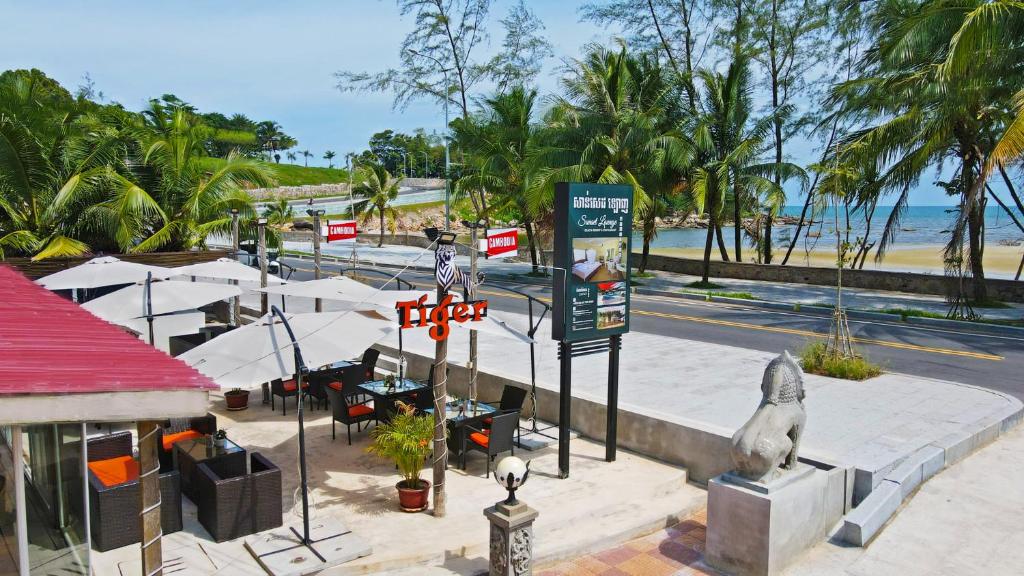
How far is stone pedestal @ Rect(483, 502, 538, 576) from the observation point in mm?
6152

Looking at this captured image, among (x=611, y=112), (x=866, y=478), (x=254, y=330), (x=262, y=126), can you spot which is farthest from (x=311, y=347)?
(x=262, y=126)

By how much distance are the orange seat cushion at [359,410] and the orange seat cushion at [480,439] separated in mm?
1772

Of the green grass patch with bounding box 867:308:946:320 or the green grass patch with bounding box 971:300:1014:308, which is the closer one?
the green grass patch with bounding box 867:308:946:320

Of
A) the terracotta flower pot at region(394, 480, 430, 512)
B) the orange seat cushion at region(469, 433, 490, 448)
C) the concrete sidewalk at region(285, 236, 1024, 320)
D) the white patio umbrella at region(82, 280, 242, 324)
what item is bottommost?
the terracotta flower pot at region(394, 480, 430, 512)

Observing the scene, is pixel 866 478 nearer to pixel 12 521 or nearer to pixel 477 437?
pixel 477 437

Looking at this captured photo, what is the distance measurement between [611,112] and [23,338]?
2592cm

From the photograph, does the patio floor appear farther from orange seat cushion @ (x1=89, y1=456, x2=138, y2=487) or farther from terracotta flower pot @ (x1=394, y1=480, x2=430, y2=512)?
orange seat cushion @ (x1=89, y1=456, x2=138, y2=487)

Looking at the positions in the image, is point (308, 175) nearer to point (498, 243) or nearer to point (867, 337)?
point (867, 337)

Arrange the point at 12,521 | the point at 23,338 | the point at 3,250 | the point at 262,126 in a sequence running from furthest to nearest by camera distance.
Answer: the point at 262,126 → the point at 3,250 → the point at 23,338 → the point at 12,521

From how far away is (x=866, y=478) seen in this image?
7.78 m

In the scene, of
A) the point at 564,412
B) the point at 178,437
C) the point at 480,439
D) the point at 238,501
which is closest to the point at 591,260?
the point at 564,412

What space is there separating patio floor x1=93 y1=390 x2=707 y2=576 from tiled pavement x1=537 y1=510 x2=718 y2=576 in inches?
4.3

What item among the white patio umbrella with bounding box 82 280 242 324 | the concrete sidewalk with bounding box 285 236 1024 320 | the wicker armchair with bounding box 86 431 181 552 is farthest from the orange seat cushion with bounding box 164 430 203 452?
the concrete sidewalk with bounding box 285 236 1024 320

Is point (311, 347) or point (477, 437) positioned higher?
point (311, 347)
